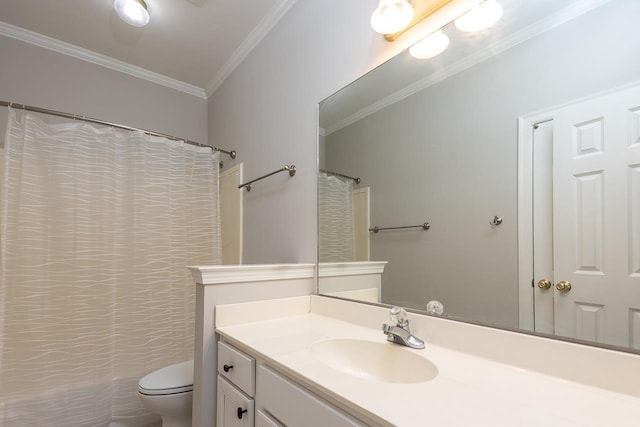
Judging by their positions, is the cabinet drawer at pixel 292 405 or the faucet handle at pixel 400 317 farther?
the faucet handle at pixel 400 317

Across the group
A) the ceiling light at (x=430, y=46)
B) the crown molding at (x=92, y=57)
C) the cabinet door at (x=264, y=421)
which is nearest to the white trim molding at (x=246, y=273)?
the cabinet door at (x=264, y=421)

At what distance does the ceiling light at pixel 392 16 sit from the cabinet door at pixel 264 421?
1.44 meters

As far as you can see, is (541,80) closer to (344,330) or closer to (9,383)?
(344,330)

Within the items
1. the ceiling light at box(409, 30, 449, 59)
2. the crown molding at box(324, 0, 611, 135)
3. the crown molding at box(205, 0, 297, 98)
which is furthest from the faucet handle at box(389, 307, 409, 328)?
the crown molding at box(205, 0, 297, 98)

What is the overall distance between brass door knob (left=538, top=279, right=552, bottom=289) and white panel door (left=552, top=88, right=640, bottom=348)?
17mm

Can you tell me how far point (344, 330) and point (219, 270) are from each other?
1.89ft

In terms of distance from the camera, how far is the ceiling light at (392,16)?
3.79 feet

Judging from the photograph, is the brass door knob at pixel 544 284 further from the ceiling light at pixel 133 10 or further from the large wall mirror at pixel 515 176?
the ceiling light at pixel 133 10

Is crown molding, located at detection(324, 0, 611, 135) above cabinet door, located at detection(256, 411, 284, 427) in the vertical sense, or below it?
above

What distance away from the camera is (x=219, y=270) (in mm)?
1257

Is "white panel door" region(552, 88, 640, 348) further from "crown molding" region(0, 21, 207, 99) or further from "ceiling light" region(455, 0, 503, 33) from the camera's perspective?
"crown molding" region(0, 21, 207, 99)

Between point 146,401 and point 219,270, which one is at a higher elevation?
point 219,270

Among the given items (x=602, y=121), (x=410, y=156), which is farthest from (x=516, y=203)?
(x=410, y=156)

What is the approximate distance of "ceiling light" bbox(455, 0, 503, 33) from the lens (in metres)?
0.95
